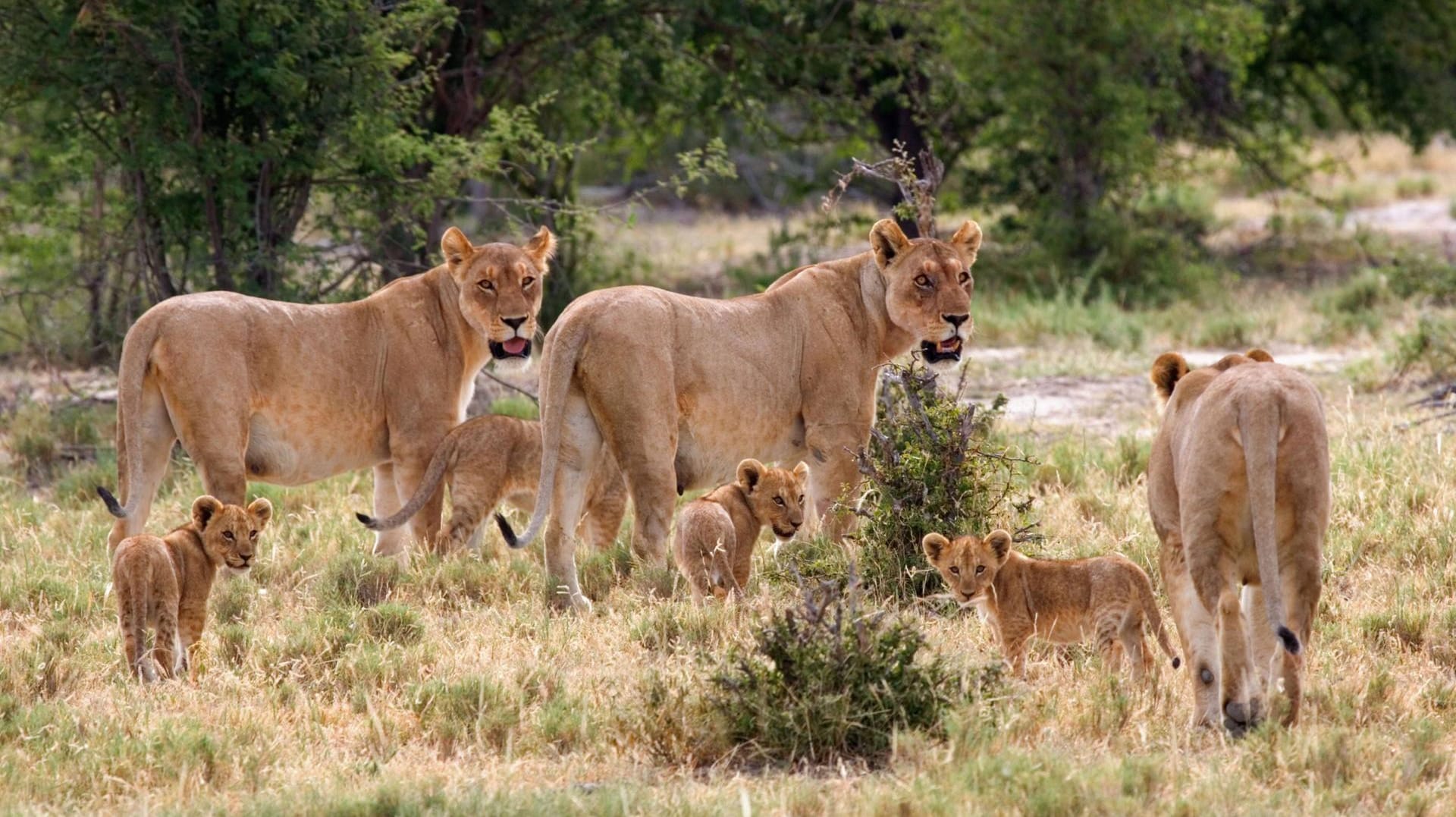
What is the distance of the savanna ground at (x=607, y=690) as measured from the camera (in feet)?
16.4

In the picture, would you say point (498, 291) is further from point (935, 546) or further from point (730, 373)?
point (935, 546)

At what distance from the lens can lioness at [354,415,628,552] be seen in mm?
7980

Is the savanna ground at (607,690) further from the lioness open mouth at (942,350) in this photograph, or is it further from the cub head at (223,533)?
the lioness open mouth at (942,350)

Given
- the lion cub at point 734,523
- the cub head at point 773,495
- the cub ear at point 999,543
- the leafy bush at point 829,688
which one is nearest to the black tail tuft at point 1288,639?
the leafy bush at point 829,688

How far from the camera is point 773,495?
7406 millimetres

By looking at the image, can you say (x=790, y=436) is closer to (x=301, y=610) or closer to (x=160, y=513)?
(x=301, y=610)

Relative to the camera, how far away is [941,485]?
7473 millimetres

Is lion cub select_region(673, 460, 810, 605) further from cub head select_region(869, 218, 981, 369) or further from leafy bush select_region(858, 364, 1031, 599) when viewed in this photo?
cub head select_region(869, 218, 981, 369)

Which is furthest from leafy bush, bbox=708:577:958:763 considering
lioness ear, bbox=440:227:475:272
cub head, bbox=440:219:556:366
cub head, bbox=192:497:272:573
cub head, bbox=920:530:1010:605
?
lioness ear, bbox=440:227:475:272

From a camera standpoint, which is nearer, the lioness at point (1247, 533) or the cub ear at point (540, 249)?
the lioness at point (1247, 533)

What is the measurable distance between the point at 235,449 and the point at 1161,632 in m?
3.63

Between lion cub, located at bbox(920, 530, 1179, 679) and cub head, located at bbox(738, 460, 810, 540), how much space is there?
1.01 metres

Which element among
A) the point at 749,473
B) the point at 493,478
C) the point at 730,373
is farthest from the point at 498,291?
the point at 749,473

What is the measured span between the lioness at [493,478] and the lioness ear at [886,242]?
1425mm
